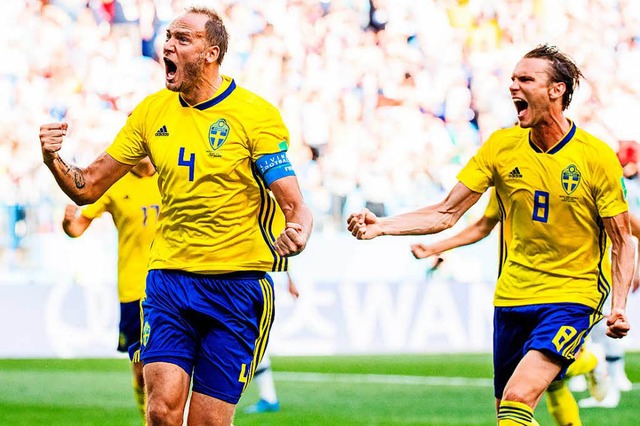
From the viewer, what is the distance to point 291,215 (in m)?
5.95

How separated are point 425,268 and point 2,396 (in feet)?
19.6

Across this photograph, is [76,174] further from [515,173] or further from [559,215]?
[559,215]

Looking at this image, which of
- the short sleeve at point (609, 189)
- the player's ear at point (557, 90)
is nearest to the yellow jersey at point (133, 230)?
the player's ear at point (557, 90)

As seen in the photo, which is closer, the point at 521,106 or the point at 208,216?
the point at 208,216

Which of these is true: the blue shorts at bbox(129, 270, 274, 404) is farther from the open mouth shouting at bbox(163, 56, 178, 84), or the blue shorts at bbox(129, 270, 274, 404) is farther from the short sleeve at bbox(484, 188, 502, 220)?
the short sleeve at bbox(484, 188, 502, 220)

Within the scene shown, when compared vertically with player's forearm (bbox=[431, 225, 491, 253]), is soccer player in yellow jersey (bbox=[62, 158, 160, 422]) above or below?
below

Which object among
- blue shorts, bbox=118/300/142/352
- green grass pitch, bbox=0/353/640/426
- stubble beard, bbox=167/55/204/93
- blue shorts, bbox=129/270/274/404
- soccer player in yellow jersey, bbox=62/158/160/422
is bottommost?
green grass pitch, bbox=0/353/640/426

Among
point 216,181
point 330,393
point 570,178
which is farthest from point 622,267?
point 330,393

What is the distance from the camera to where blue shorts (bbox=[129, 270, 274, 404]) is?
6.01 m

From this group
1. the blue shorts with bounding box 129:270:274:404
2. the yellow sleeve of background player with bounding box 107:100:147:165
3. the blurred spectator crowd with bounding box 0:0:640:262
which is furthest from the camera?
the blurred spectator crowd with bounding box 0:0:640:262

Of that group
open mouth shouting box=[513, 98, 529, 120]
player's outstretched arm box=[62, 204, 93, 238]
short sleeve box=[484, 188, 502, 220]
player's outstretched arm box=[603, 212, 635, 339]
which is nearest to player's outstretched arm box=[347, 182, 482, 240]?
short sleeve box=[484, 188, 502, 220]

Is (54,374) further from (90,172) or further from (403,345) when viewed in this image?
(90,172)

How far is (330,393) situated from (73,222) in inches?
176

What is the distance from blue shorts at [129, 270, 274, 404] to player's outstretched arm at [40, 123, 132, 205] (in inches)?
20.7
